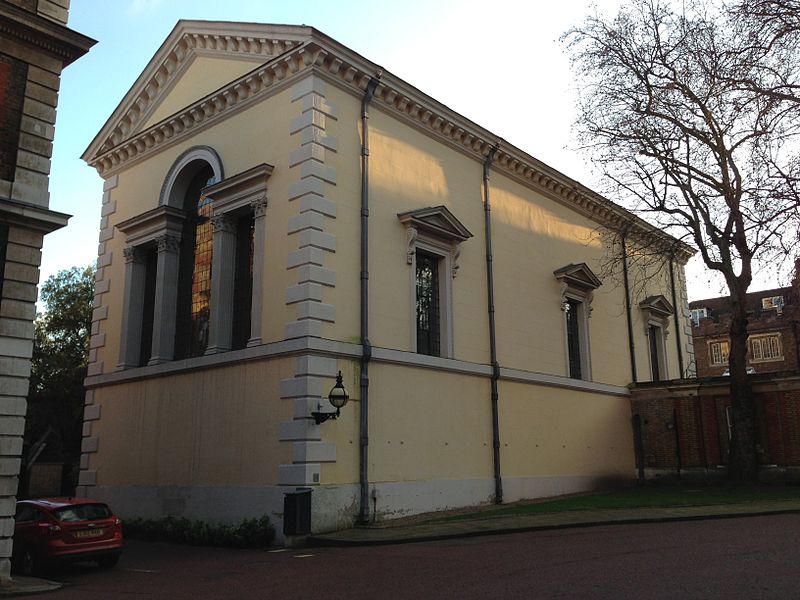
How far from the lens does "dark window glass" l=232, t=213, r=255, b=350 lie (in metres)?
19.8

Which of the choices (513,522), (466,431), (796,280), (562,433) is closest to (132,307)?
(466,431)

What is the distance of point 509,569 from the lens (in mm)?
10922

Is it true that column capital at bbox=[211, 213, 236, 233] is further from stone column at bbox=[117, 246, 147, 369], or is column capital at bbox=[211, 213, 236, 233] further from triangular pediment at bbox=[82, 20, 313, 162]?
stone column at bbox=[117, 246, 147, 369]

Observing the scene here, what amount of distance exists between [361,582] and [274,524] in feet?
21.2

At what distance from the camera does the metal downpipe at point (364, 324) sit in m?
17.7

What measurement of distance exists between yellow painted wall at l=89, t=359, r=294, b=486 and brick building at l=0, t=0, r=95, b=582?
576 centimetres

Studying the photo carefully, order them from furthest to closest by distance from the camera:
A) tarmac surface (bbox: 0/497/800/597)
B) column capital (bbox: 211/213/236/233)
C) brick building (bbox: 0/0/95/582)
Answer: column capital (bbox: 211/213/236/233)
tarmac surface (bbox: 0/497/800/597)
brick building (bbox: 0/0/95/582)

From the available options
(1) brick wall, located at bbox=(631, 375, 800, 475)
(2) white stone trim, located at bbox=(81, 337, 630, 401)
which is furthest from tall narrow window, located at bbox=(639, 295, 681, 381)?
(2) white stone trim, located at bbox=(81, 337, 630, 401)

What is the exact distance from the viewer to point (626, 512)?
18203mm

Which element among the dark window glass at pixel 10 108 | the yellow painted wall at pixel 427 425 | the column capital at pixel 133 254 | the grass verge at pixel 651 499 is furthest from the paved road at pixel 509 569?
the column capital at pixel 133 254

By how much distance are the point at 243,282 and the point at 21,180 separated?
7433 millimetres

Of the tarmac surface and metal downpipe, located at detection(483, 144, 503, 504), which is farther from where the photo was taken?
metal downpipe, located at detection(483, 144, 503, 504)

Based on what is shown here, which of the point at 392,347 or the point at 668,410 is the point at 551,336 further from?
the point at 392,347

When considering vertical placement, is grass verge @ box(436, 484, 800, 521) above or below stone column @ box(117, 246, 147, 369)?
below
